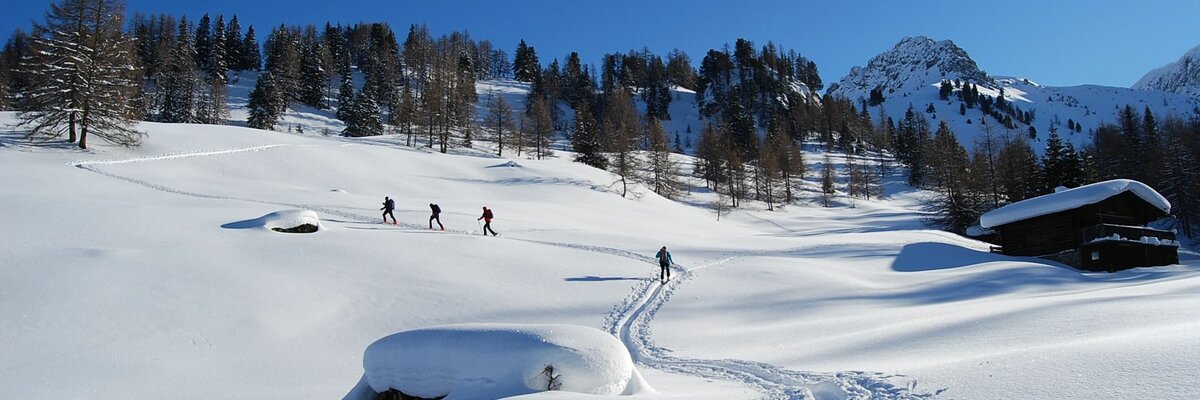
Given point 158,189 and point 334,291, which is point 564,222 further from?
point 158,189

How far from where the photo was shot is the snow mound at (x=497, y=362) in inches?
287

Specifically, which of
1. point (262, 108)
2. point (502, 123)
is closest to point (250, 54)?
point (262, 108)

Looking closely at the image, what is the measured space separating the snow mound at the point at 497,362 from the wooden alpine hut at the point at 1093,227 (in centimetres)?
3014

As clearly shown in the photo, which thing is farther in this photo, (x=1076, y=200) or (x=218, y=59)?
(x=218, y=59)

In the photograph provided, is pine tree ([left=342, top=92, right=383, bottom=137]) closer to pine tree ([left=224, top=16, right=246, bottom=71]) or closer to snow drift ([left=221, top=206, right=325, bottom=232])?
pine tree ([left=224, top=16, right=246, bottom=71])

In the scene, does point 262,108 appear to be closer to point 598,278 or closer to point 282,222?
point 282,222

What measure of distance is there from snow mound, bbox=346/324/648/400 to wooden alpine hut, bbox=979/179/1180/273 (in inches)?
1187

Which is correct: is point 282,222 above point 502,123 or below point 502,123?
below

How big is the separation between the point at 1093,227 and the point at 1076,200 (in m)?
1.48

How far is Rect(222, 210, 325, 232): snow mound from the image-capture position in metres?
23.8

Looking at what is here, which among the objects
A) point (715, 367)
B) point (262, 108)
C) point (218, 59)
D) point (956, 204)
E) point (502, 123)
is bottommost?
point (715, 367)

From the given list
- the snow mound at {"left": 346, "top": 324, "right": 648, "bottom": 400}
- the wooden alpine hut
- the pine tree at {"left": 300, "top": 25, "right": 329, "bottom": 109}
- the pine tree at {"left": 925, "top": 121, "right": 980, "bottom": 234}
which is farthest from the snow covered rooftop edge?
the pine tree at {"left": 300, "top": 25, "right": 329, "bottom": 109}

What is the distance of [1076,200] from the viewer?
29750mm

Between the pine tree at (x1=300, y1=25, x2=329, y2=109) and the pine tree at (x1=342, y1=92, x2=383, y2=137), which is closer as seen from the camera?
the pine tree at (x1=342, y1=92, x2=383, y2=137)
